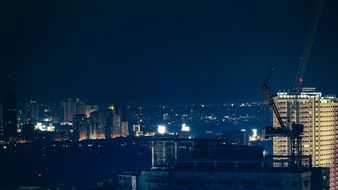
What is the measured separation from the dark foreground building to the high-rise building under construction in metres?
17.4

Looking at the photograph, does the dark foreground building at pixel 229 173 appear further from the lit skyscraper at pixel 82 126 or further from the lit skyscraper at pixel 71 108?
the lit skyscraper at pixel 71 108

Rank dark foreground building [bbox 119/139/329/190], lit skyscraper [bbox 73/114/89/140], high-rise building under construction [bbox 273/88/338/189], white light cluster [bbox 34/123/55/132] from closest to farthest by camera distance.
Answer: dark foreground building [bbox 119/139/329/190]
high-rise building under construction [bbox 273/88/338/189]
lit skyscraper [bbox 73/114/89/140]
white light cluster [bbox 34/123/55/132]

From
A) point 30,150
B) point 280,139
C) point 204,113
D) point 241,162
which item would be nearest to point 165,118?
point 204,113

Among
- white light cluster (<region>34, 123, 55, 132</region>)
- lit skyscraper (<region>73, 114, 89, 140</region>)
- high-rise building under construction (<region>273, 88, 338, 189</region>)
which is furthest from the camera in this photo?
Result: white light cluster (<region>34, 123, 55, 132</region>)

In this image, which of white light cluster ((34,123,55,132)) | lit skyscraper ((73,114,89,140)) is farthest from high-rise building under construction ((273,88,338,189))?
white light cluster ((34,123,55,132))

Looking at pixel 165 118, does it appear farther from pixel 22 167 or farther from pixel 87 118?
pixel 22 167

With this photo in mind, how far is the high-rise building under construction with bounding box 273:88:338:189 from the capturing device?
50581 millimetres

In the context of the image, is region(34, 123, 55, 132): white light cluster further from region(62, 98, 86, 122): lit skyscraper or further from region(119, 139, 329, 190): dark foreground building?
region(119, 139, 329, 190): dark foreground building

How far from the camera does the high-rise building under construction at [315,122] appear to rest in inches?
1991

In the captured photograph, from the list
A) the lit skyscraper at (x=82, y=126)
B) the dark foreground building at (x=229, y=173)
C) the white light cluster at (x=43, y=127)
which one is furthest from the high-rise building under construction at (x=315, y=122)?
the white light cluster at (x=43, y=127)

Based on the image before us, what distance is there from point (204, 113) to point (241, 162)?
8968 cm

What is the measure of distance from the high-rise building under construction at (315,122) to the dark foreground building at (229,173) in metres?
17.4

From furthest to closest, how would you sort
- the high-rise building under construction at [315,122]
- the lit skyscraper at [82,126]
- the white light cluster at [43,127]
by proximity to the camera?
the white light cluster at [43,127] < the lit skyscraper at [82,126] < the high-rise building under construction at [315,122]

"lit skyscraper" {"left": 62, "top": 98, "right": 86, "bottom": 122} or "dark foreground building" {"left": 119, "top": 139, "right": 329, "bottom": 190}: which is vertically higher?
"lit skyscraper" {"left": 62, "top": 98, "right": 86, "bottom": 122}
